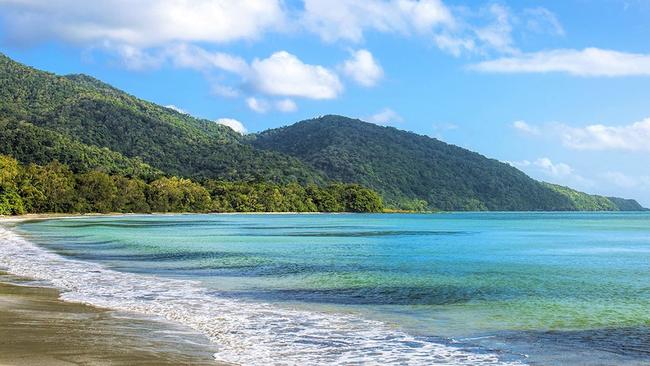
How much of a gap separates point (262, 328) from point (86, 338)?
3.96 metres

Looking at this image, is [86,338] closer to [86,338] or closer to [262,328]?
[86,338]

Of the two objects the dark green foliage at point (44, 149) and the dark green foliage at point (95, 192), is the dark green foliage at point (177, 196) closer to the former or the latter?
the dark green foliage at point (44, 149)

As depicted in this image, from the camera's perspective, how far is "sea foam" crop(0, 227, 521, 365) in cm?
1188

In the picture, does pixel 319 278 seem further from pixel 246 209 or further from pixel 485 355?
pixel 246 209

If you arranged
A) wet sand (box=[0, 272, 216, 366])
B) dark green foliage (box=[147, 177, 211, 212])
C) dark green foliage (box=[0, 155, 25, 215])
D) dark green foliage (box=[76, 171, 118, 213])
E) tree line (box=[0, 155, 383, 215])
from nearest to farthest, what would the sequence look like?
wet sand (box=[0, 272, 216, 366]) → dark green foliage (box=[0, 155, 25, 215]) → tree line (box=[0, 155, 383, 215]) → dark green foliage (box=[76, 171, 118, 213]) → dark green foliage (box=[147, 177, 211, 212])

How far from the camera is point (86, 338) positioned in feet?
40.8

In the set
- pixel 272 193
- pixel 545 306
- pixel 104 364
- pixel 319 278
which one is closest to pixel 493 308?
pixel 545 306

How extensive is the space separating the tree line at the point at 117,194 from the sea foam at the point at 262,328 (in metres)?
92.1

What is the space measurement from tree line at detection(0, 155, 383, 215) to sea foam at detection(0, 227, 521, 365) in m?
92.1

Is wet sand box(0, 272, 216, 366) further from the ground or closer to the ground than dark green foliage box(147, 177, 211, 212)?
closer to the ground

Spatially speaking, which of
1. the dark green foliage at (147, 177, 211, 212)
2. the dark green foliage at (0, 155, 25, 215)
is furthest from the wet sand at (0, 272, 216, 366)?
the dark green foliage at (147, 177, 211, 212)

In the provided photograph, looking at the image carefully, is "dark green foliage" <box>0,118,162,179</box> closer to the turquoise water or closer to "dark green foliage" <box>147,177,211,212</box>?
"dark green foliage" <box>147,177,211,212</box>

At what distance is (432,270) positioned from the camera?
101 ft

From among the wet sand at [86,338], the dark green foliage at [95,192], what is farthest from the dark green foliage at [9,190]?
the wet sand at [86,338]
